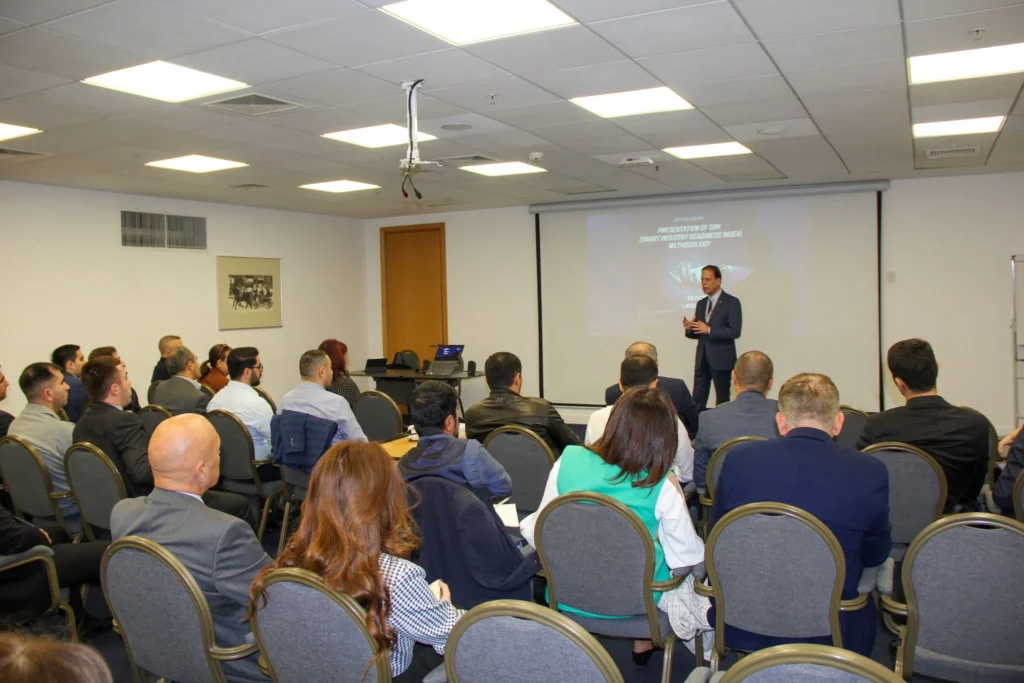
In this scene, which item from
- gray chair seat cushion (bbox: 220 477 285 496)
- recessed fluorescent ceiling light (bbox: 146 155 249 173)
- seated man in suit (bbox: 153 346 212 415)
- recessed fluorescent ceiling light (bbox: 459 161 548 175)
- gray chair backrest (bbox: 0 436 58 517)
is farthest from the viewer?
recessed fluorescent ceiling light (bbox: 459 161 548 175)

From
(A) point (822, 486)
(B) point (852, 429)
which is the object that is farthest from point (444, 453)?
(B) point (852, 429)

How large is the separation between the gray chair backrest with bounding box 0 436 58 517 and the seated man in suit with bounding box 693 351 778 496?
3471 mm

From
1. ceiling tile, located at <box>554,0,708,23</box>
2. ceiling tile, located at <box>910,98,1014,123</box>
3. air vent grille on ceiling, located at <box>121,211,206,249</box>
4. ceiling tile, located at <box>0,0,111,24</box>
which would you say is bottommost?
air vent grille on ceiling, located at <box>121,211,206,249</box>

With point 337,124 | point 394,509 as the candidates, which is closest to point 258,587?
point 394,509

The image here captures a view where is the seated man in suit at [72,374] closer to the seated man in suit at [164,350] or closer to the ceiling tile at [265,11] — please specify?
the seated man in suit at [164,350]

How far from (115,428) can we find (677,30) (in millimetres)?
3551

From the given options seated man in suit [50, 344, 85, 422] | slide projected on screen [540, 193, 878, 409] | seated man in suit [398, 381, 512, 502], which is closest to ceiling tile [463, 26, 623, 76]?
seated man in suit [398, 381, 512, 502]

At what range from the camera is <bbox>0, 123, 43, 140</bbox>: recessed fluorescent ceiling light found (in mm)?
5199

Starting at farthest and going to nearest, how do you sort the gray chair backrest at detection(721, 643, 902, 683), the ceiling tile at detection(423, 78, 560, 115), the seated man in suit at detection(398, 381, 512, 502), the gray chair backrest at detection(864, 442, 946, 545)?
the ceiling tile at detection(423, 78, 560, 115)
the gray chair backrest at detection(864, 442, 946, 545)
the seated man in suit at detection(398, 381, 512, 502)
the gray chair backrest at detection(721, 643, 902, 683)

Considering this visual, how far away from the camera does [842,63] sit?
4117 millimetres

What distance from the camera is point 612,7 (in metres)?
3.29

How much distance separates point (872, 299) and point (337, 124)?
6491 mm

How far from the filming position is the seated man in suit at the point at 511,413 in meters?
4.00

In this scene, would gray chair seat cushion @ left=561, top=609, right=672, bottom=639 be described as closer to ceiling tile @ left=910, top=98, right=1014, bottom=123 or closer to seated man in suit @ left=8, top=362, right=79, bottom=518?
seated man in suit @ left=8, top=362, right=79, bottom=518
